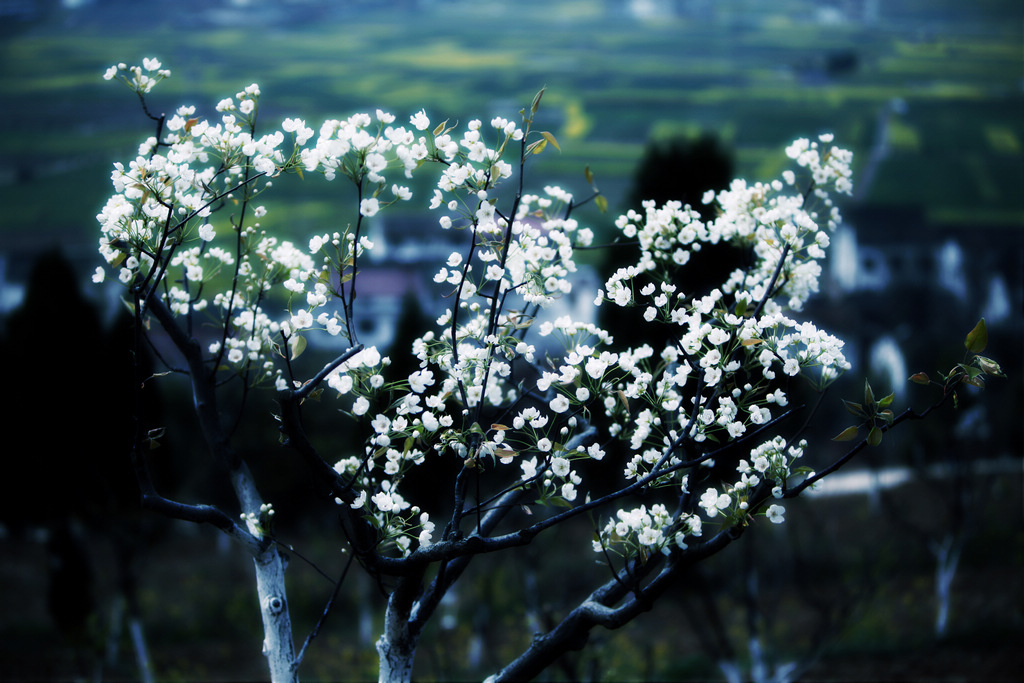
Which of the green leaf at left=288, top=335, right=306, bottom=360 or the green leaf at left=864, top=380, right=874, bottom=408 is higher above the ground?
the green leaf at left=288, top=335, right=306, bottom=360

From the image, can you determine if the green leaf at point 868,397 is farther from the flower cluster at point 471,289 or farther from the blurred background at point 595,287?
the blurred background at point 595,287

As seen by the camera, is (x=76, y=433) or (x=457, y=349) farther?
(x=76, y=433)

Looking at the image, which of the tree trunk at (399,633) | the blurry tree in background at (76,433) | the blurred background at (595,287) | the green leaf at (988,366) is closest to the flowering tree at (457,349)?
the tree trunk at (399,633)

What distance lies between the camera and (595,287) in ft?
48.2

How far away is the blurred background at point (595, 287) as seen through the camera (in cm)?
851

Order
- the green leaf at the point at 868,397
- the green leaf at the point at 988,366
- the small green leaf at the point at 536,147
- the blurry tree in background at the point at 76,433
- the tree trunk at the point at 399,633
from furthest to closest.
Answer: the blurry tree in background at the point at 76,433 → the tree trunk at the point at 399,633 → the small green leaf at the point at 536,147 → the green leaf at the point at 868,397 → the green leaf at the point at 988,366

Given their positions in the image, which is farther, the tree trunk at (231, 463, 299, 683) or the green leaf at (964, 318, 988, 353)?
the tree trunk at (231, 463, 299, 683)

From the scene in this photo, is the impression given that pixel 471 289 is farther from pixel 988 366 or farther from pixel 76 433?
pixel 76 433

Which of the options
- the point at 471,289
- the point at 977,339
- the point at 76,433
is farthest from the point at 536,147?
the point at 76,433

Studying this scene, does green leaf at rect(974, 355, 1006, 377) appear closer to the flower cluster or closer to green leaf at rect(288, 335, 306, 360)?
the flower cluster

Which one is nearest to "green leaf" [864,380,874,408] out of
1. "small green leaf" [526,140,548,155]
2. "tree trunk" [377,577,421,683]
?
"small green leaf" [526,140,548,155]

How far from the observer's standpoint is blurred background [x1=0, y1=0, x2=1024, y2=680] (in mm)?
8508

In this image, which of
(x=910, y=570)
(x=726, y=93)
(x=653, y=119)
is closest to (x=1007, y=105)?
(x=726, y=93)

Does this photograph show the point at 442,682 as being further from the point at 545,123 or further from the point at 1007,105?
the point at 1007,105
